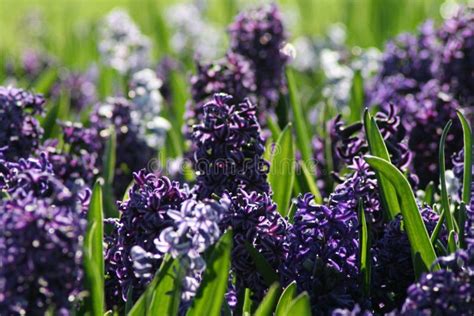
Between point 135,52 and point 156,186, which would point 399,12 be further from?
point 156,186

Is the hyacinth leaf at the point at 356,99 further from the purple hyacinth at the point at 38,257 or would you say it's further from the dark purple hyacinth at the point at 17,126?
the purple hyacinth at the point at 38,257

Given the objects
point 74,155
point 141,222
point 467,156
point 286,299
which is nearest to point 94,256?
point 141,222

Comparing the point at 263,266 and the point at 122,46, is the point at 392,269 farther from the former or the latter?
the point at 122,46

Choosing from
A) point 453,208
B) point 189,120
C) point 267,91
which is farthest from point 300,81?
→ point 453,208

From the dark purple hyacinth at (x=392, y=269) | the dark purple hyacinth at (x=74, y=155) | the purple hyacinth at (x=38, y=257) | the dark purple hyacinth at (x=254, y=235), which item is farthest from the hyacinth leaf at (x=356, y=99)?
the purple hyacinth at (x=38, y=257)

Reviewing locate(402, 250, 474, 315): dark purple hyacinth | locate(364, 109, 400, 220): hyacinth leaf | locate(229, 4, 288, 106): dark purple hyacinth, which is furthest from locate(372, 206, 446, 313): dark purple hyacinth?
locate(229, 4, 288, 106): dark purple hyacinth
